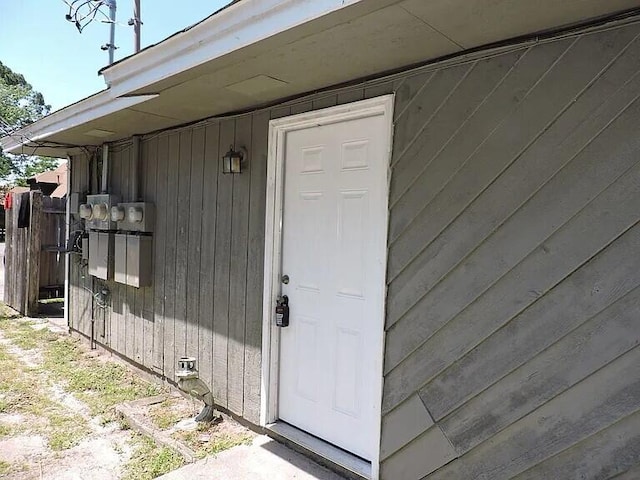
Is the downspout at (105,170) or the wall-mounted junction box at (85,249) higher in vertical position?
the downspout at (105,170)

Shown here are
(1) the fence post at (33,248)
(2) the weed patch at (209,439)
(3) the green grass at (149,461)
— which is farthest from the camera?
(1) the fence post at (33,248)

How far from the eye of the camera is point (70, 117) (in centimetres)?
355

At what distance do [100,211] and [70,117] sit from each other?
95cm

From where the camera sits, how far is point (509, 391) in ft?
5.66

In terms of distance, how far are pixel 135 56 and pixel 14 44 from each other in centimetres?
682

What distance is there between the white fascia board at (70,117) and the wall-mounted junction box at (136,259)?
1.01m

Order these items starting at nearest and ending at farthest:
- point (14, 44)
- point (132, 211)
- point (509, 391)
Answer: point (509, 391) < point (132, 211) < point (14, 44)

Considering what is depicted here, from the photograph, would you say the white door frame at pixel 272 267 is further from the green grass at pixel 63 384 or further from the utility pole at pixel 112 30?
the utility pole at pixel 112 30

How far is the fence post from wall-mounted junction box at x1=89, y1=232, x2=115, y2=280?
206 centimetres

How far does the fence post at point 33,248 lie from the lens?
19.2ft

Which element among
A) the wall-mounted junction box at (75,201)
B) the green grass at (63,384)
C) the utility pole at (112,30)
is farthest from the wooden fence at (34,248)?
the utility pole at (112,30)

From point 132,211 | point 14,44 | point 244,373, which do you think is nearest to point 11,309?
point 132,211

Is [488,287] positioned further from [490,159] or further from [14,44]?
[14,44]

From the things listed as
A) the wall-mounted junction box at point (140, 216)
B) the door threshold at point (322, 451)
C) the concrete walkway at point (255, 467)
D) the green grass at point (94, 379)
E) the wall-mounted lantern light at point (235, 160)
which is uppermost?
the wall-mounted lantern light at point (235, 160)
